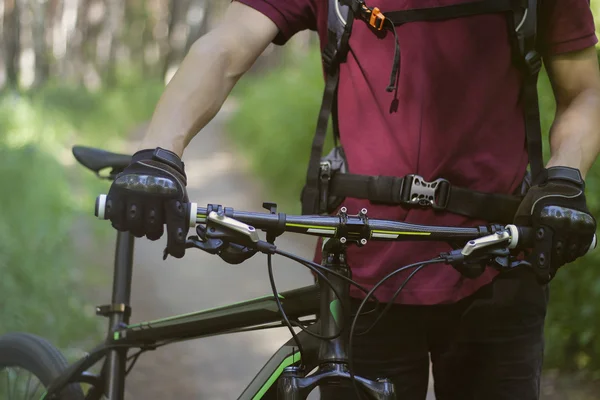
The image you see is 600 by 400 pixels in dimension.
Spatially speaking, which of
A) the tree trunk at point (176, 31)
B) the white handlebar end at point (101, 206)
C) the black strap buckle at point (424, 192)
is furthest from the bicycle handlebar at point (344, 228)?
the tree trunk at point (176, 31)

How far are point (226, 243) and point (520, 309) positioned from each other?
1.05 m

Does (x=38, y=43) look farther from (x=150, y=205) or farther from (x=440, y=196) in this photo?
(x=150, y=205)

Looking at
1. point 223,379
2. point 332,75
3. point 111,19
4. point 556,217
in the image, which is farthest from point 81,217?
point 111,19

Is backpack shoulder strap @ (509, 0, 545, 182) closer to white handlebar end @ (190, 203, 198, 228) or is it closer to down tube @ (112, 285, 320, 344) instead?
down tube @ (112, 285, 320, 344)

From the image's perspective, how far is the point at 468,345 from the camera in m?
2.51

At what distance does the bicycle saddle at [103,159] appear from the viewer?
3.39 m

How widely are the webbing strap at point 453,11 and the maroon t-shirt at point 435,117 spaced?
0.06 ft

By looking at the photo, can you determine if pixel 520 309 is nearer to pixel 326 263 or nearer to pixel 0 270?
pixel 326 263

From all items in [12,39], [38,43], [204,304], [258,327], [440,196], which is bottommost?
[258,327]

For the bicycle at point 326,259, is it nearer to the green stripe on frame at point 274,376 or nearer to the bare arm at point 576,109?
the green stripe on frame at point 274,376

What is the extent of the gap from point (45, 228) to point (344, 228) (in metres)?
7.52

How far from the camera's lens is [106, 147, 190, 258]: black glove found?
1.83m

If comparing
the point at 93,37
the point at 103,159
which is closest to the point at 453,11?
the point at 103,159

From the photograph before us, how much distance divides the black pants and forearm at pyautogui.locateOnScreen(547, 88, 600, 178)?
0.35 meters
